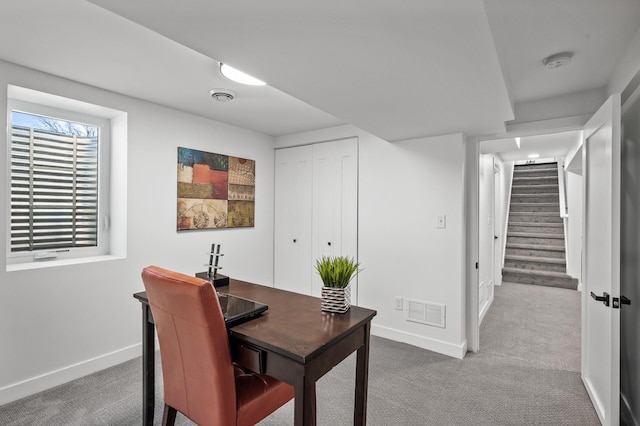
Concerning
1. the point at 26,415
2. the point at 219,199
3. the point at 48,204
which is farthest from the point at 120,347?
the point at 219,199

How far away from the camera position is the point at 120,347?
2.79 metres

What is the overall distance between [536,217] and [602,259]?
586 cm

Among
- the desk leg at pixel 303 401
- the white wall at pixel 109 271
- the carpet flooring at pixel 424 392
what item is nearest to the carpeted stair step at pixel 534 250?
the carpet flooring at pixel 424 392

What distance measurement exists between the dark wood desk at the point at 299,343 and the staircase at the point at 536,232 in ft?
18.1

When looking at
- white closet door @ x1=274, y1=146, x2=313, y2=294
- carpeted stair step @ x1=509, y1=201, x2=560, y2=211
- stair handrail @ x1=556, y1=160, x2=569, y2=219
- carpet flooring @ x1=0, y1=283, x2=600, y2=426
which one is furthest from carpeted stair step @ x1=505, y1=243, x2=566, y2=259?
white closet door @ x1=274, y1=146, x2=313, y2=294

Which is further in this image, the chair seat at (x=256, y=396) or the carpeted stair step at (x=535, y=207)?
the carpeted stair step at (x=535, y=207)

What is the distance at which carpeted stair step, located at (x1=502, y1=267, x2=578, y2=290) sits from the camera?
5.54m

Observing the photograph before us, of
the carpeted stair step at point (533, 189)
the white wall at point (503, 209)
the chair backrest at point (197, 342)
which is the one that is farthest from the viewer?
the carpeted stair step at point (533, 189)

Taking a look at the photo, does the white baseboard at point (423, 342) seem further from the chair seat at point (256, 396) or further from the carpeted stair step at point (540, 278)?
the carpeted stair step at point (540, 278)

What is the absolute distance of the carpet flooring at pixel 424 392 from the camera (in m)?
2.05

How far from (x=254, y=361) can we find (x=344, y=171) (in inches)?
103

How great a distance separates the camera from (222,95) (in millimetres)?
2701

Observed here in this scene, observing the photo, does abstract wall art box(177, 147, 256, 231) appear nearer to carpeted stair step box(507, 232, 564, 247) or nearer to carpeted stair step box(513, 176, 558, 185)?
carpeted stair step box(507, 232, 564, 247)

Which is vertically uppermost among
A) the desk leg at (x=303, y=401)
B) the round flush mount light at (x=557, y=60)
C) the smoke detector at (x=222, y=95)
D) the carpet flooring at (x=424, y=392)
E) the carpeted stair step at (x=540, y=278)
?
the round flush mount light at (x=557, y=60)
